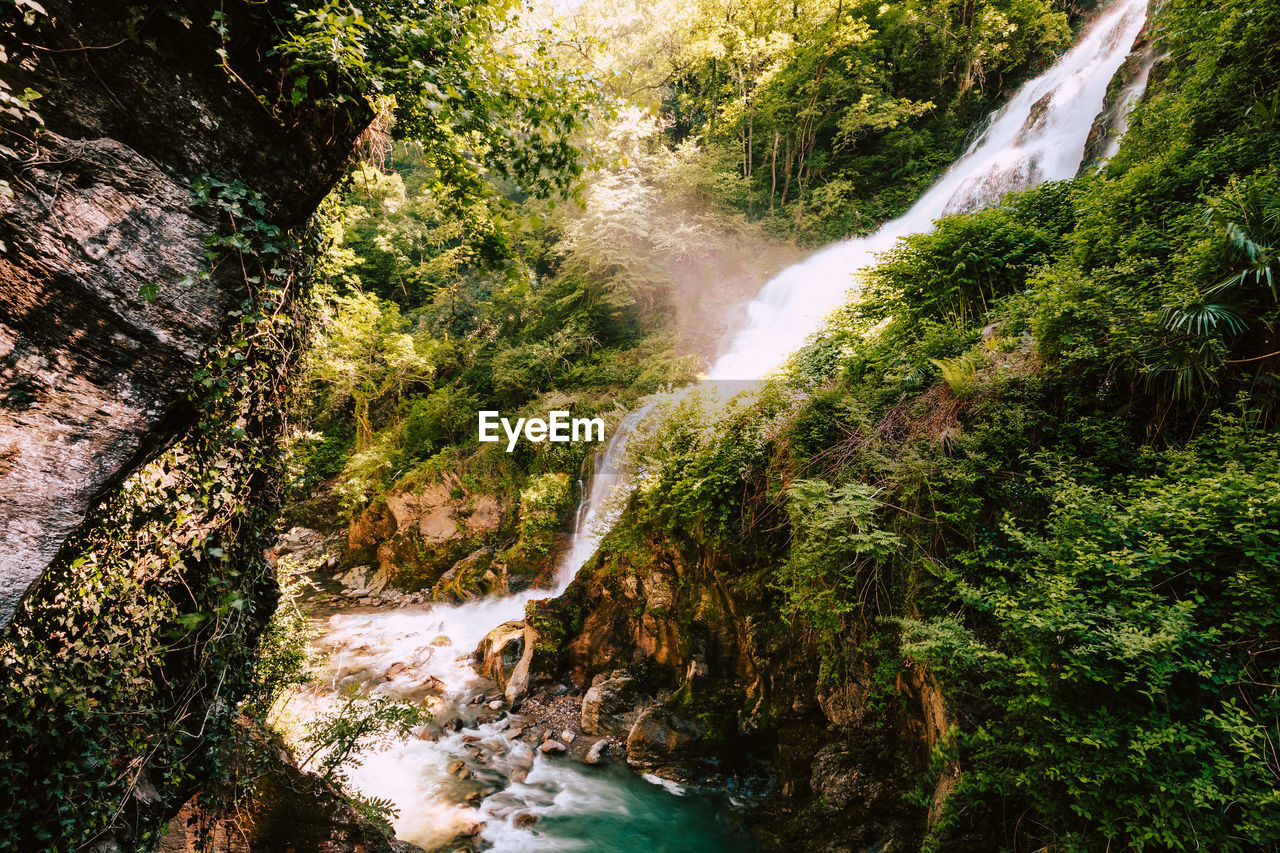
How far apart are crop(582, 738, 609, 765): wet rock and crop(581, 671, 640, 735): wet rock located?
15 cm

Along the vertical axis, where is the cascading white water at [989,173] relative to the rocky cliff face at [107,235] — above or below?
above

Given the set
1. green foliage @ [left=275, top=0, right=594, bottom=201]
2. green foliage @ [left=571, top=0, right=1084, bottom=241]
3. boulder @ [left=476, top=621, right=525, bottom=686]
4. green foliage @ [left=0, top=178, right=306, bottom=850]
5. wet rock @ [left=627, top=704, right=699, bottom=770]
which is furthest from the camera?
green foliage @ [left=571, top=0, right=1084, bottom=241]

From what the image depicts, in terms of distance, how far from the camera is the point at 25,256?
6.64 ft

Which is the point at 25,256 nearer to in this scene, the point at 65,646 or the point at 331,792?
the point at 65,646

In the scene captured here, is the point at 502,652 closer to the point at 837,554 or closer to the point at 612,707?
the point at 612,707

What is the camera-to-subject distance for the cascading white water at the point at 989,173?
31.4ft

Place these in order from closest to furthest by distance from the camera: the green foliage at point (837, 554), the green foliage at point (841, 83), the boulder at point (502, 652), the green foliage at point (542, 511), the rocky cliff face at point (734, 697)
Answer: the green foliage at point (837, 554)
the rocky cliff face at point (734, 697)
the boulder at point (502, 652)
the green foliage at point (542, 511)
the green foliage at point (841, 83)

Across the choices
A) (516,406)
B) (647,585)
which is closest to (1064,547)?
(647,585)

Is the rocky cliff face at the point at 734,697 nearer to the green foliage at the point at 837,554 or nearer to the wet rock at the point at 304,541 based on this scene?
the green foliage at the point at 837,554

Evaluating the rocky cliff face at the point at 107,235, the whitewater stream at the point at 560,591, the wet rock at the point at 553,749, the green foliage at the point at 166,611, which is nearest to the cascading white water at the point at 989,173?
the whitewater stream at the point at 560,591

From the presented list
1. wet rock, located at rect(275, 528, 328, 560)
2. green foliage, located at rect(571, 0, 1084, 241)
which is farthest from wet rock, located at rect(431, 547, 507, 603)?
green foliage, located at rect(571, 0, 1084, 241)

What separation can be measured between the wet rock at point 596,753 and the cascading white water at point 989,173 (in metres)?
6.96

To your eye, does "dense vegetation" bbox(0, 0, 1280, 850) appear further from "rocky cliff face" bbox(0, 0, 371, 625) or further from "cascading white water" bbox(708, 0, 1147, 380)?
"cascading white water" bbox(708, 0, 1147, 380)

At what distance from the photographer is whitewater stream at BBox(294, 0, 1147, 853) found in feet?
17.4
